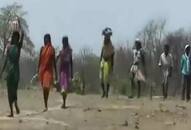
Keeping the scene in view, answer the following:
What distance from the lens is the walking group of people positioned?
1590 centimetres

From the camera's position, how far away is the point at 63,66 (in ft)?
57.1

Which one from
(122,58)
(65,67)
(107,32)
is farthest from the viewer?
(122,58)

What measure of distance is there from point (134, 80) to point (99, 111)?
513cm

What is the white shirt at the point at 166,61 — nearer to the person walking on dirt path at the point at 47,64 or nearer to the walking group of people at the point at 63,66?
the walking group of people at the point at 63,66

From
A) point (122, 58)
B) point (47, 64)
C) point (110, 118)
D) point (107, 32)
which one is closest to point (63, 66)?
point (47, 64)

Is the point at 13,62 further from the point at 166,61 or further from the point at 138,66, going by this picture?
the point at 166,61

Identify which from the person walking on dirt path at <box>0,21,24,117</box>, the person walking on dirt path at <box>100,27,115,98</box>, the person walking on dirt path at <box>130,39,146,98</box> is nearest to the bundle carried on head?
the person walking on dirt path at <box>100,27,115,98</box>

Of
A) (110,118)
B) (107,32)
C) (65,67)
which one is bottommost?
(110,118)

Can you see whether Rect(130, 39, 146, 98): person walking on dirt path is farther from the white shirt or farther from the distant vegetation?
the distant vegetation

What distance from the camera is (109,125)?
1477cm

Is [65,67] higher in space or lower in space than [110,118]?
higher

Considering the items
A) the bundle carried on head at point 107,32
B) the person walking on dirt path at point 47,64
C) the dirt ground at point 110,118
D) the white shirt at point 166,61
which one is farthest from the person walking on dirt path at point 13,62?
the white shirt at point 166,61

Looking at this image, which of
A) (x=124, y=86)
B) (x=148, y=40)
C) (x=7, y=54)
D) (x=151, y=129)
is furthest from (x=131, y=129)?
(x=148, y=40)

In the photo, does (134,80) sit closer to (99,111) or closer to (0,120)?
(99,111)
